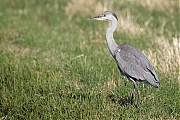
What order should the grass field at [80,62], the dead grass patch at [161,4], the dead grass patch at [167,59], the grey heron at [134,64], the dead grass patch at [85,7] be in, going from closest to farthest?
the grey heron at [134,64] → the grass field at [80,62] → the dead grass patch at [167,59] → the dead grass patch at [85,7] → the dead grass patch at [161,4]

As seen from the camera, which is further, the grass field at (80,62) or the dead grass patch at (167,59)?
the dead grass patch at (167,59)

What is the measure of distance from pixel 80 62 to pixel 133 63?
173cm

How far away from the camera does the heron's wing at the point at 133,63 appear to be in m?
5.24

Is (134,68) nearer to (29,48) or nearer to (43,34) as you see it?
(29,48)

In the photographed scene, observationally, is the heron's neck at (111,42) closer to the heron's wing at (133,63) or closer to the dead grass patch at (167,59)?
the heron's wing at (133,63)

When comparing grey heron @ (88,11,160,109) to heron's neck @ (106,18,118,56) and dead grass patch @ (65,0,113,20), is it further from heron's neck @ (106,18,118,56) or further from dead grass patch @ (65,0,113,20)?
dead grass patch @ (65,0,113,20)

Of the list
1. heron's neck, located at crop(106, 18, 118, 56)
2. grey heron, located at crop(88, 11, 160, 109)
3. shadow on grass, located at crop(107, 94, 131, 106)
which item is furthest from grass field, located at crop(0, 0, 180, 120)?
heron's neck, located at crop(106, 18, 118, 56)

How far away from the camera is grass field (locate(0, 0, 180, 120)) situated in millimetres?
5336

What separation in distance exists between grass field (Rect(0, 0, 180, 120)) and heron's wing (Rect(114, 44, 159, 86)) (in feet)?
1.45

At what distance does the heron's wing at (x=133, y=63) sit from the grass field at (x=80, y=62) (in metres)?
0.44

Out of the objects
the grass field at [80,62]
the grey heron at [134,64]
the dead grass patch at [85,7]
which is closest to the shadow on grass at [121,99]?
the grass field at [80,62]

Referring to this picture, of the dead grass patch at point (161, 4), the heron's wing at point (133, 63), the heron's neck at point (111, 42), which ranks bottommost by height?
the heron's wing at point (133, 63)

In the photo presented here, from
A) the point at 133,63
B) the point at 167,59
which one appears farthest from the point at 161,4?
the point at 133,63

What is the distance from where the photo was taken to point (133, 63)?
5355mm
